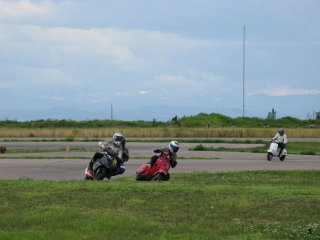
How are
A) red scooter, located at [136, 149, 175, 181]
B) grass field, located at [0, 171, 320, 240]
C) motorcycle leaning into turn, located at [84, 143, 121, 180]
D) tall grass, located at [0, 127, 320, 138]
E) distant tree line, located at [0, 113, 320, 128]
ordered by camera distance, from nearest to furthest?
1. grass field, located at [0, 171, 320, 240]
2. red scooter, located at [136, 149, 175, 181]
3. motorcycle leaning into turn, located at [84, 143, 121, 180]
4. tall grass, located at [0, 127, 320, 138]
5. distant tree line, located at [0, 113, 320, 128]

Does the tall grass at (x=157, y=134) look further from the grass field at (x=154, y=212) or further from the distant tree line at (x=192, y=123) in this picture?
the grass field at (x=154, y=212)

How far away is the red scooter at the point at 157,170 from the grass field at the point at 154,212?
10.0ft

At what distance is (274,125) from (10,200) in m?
73.3

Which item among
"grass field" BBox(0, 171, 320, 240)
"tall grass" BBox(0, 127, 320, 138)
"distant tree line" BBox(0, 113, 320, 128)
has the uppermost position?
"distant tree line" BBox(0, 113, 320, 128)

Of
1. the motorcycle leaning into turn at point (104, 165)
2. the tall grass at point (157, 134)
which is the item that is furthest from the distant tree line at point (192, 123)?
the motorcycle leaning into turn at point (104, 165)

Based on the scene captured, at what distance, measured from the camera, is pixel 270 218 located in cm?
936

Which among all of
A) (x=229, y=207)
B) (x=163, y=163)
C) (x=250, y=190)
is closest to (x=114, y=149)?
(x=163, y=163)

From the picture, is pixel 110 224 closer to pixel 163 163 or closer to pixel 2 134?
pixel 163 163

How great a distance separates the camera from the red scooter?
15.7 m

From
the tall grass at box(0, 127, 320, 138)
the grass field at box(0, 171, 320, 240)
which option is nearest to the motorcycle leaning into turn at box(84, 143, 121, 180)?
the grass field at box(0, 171, 320, 240)

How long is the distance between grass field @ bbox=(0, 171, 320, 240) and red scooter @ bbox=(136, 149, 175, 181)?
305cm

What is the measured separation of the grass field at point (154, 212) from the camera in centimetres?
831

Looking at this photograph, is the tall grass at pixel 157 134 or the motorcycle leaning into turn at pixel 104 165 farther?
the tall grass at pixel 157 134

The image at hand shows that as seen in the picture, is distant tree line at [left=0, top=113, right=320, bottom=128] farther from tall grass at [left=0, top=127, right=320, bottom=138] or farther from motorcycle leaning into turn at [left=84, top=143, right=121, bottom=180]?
motorcycle leaning into turn at [left=84, top=143, right=121, bottom=180]
